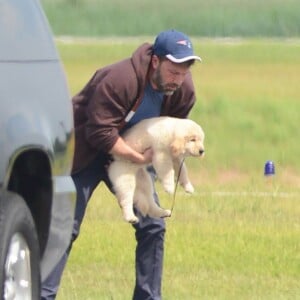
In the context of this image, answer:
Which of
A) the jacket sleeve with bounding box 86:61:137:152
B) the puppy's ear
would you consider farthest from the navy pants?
the puppy's ear

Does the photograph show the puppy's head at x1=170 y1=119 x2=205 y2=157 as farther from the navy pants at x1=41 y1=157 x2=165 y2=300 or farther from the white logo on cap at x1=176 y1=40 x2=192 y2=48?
the navy pants at x1=41 y1=157 x2=165 y2=300

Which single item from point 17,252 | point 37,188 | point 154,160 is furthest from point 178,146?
point 17,252

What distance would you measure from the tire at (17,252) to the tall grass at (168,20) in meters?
38.1

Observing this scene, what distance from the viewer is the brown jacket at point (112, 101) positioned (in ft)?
29.1

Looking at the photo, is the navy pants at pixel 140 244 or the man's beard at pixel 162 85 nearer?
the man's beard at pixel 162 85

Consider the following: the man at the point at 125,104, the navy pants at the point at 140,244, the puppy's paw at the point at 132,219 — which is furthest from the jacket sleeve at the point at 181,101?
the puppy's paw at the point at 132,219

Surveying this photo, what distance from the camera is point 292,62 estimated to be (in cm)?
3753

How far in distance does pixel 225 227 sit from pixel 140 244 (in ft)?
11.0

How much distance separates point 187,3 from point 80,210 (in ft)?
153

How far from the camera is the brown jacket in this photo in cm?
888

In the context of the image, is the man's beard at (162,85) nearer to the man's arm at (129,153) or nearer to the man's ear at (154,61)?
the man's ear at (154,61)

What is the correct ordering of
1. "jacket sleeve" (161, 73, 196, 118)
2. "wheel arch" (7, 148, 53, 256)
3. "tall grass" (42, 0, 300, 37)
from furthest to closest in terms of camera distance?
"tall grass" (42, 0, 300, 37), "jacket sleeve" (161, 73, 196, 118), "wheel arch" (7, 148, 53, 256)

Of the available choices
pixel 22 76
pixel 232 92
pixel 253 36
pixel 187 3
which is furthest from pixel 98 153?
Result: pixel 187 3

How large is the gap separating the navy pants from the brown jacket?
0.10 meters
